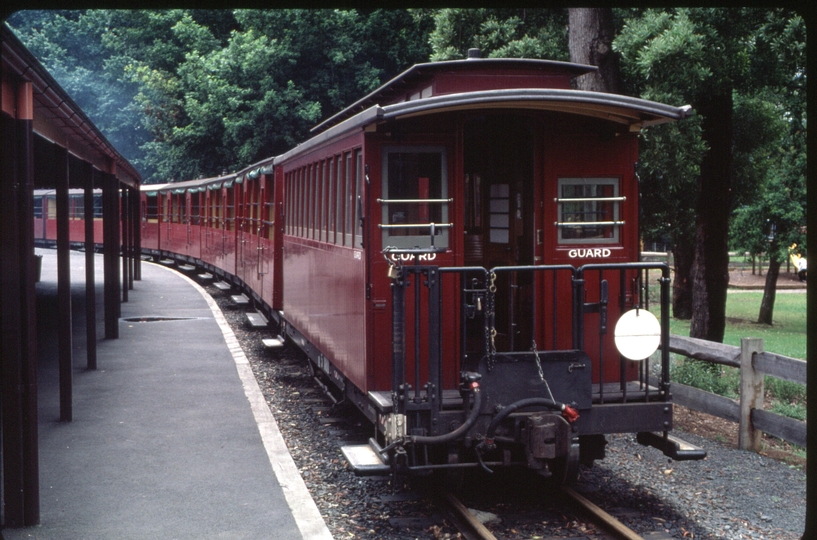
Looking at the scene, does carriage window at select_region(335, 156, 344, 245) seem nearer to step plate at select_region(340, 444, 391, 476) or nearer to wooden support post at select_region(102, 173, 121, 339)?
step plate at select_region(340, 444, 391, 476)

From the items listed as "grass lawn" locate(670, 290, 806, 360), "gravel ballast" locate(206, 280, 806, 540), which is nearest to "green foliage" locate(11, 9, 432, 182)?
"grass lawn" locate(670, 290, 806, 360)

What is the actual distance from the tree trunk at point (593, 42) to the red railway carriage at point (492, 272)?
414 centimetres

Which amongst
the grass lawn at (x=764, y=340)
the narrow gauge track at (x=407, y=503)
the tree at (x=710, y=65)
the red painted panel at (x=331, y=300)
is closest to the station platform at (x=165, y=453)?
the narrow gauge track at (x=407, y=503)

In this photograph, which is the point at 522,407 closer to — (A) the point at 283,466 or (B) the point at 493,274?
(B) the point at 493,274

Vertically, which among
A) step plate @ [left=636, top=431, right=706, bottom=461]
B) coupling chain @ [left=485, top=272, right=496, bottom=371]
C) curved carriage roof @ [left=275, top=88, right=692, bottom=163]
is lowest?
step plate @ [left=636, top=431, right=706, bottom=461]

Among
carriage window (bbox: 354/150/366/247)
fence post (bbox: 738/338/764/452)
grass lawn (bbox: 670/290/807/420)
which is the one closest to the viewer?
carriage window (bbox: 354/150/366/247)

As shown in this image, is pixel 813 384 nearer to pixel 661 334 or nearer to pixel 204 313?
pixel 661 334

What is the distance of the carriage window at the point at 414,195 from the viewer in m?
7.00

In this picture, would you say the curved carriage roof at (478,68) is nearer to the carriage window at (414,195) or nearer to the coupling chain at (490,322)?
the carriage window at (414,195)

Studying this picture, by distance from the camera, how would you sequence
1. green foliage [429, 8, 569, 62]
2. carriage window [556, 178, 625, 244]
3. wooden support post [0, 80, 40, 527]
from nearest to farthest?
1. wooden support post [0, 80, 40, 527]
2. carriage window [556, 178, 625, 244]
3. green foliage [429, 8, 569, 62]

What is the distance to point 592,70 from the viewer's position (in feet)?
26.5

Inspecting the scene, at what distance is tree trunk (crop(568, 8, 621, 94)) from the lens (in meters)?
12.0

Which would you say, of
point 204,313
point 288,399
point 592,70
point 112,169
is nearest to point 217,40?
point 204,313

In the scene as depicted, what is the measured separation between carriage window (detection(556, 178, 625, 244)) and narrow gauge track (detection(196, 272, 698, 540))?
1995 mm
